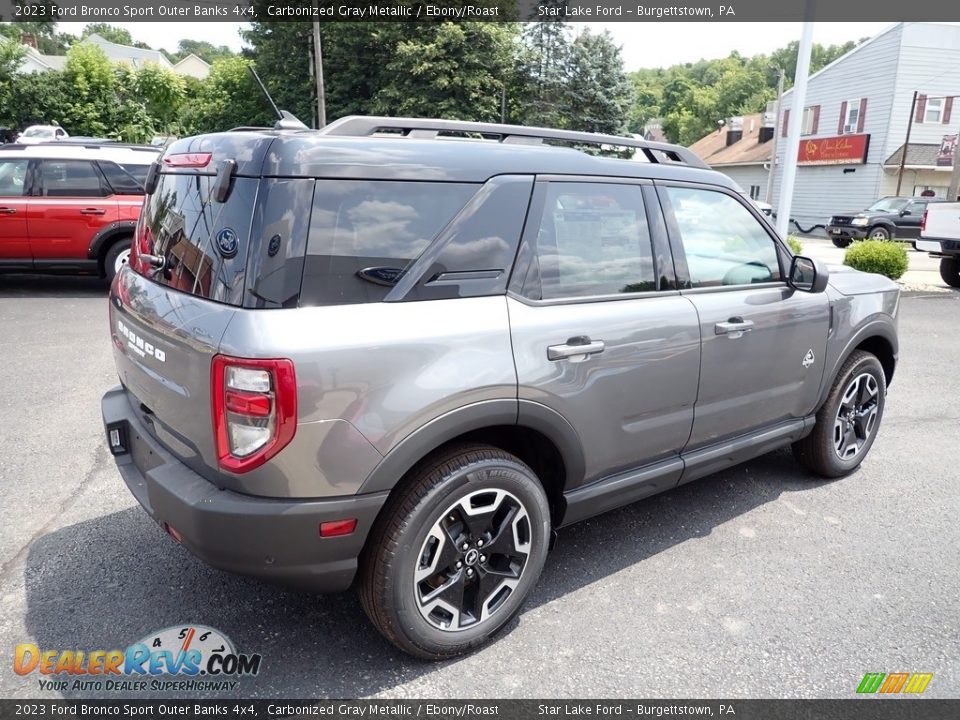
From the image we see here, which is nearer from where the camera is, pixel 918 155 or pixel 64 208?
pixel 64 208

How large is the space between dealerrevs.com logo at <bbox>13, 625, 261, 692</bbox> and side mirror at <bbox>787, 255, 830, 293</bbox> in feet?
10.1

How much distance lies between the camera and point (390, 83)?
33344 mm

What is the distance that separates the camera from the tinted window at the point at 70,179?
9203 millimetres

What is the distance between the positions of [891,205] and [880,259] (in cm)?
1337

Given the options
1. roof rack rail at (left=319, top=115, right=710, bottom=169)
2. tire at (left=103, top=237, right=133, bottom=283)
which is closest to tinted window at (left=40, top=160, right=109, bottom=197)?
tire at (left=103, top=237, right=133, bottom=283)

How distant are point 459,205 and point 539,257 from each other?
400mm

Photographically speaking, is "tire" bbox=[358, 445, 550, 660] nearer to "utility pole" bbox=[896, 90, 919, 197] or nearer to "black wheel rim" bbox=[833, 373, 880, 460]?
"black wheel rim" bbox=[833, 373, 880, 460]

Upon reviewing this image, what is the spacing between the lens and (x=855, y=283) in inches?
162

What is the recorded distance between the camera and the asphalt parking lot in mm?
2562

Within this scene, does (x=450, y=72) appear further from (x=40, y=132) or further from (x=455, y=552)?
(x=455, y=552)

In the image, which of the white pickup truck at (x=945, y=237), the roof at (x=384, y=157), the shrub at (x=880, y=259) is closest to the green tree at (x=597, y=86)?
the white pickup truck at (x=945, y=237)

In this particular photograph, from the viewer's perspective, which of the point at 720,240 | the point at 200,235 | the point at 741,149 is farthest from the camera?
the point at 741,149

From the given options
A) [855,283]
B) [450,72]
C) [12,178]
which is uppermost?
[450,72]

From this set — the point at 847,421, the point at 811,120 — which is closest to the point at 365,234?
the point at 847,421
